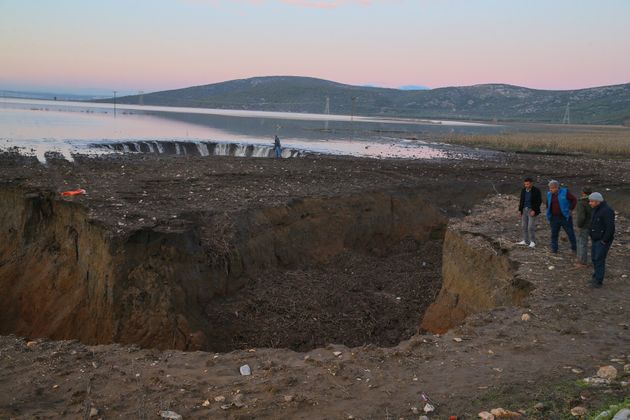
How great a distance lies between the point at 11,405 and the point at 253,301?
21.3 feet

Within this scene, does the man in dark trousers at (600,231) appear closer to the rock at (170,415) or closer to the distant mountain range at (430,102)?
the rock at (170,415)

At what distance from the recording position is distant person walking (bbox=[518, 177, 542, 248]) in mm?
10891

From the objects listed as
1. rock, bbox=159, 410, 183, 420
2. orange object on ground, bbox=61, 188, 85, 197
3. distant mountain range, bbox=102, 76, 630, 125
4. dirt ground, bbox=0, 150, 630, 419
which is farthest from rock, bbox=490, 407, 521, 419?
distant mountain range, bbox=102, 76, 630, 125

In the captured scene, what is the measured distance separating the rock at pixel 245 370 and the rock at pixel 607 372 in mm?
3998

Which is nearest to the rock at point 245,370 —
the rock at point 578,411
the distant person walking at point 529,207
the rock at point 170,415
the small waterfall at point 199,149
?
the rock at point 170,415

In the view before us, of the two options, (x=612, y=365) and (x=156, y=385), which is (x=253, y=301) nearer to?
(x=156, y=385)

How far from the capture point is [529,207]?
10.9 metres

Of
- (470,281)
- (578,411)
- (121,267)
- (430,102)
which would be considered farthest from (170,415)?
(430,102)

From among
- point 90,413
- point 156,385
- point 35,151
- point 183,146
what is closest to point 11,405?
point 90,413

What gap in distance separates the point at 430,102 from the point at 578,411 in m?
195

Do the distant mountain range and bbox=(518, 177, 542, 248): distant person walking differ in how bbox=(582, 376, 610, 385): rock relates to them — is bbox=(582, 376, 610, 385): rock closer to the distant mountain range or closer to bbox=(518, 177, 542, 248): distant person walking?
bbox=(518, 177, 542, 248): distant person walking

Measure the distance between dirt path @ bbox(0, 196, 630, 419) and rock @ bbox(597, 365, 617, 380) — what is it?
14cm

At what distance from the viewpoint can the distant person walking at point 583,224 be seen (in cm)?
952

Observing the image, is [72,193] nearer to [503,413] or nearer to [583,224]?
[503,413]
